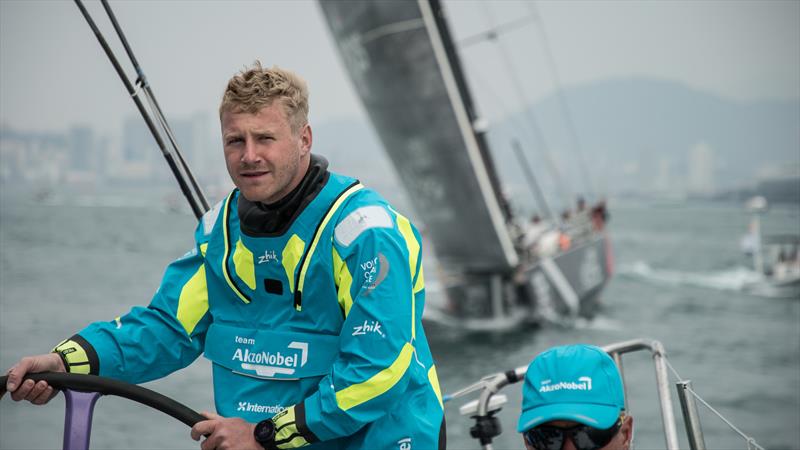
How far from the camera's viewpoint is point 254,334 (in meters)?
2.05

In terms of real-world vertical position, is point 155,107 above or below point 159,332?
above

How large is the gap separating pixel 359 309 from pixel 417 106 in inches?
602

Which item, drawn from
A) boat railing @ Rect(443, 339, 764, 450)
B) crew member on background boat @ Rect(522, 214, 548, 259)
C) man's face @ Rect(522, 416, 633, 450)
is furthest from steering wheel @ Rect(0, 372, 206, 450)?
crew member on background boat @ Rect(522, 214, 548, 259)

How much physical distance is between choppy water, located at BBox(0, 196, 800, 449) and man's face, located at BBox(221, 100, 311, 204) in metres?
1.82

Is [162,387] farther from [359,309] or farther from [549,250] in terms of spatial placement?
[549,250]

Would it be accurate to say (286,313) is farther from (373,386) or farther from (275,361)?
(373,386)

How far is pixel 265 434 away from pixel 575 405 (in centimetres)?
60

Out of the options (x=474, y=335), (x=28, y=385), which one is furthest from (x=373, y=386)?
(x=474, y=335)

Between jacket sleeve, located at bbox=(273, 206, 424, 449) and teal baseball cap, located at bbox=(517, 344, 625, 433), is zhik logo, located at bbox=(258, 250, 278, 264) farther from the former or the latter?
teal baseball cap, located at bbox=(517, 344, 625, 433)

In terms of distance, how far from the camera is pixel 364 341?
1857 millimetres

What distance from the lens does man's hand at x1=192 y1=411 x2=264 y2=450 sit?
70.4 inches

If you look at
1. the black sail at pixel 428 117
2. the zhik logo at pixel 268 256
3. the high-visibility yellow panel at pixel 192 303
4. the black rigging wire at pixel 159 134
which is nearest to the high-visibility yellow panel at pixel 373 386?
the zhik logo at pixel 268 256

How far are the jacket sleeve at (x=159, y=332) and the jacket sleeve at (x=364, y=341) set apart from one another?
1.39ft

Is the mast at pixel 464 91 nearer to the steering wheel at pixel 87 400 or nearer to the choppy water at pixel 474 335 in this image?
the choppy water at pixel 474 335
